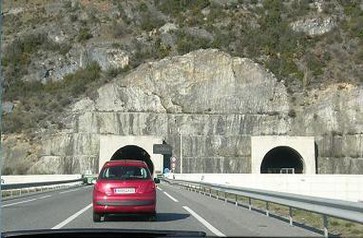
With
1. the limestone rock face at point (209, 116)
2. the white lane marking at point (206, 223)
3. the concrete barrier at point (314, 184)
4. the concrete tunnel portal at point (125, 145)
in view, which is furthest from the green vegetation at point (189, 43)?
the white lane marking at point (206, 223)

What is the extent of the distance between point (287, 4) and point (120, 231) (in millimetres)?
118634

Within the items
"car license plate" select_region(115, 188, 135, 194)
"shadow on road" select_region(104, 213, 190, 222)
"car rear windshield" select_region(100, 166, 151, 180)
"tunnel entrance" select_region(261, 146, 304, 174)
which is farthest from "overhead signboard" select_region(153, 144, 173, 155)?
"car license plate" select_region(115, 188, 135, 194)

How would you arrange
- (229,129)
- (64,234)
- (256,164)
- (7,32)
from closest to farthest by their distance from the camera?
1. (64,234)
2. (256,164)
3. (229,129)
4. (7,32)

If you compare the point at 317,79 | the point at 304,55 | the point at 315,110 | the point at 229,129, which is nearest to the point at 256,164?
the point at 229,129

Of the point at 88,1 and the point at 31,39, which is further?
the point at 88,1

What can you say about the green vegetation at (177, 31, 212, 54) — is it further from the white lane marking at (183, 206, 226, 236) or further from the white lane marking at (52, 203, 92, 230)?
the white lane marking at (183, 206, 226, 236)

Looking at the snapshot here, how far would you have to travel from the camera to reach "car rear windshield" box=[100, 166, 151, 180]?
16.5 m

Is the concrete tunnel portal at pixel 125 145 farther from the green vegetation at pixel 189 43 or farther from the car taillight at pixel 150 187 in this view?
the car taillight at pixel 150 187

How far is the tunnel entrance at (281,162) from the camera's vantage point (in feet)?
247

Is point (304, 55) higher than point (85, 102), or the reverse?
point (304, 55)

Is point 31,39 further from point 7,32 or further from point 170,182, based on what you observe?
point 170,182

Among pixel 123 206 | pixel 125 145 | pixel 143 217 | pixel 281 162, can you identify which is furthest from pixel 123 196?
pixel 281 162

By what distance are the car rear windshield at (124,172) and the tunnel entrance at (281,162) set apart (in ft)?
193

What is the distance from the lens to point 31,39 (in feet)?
384
